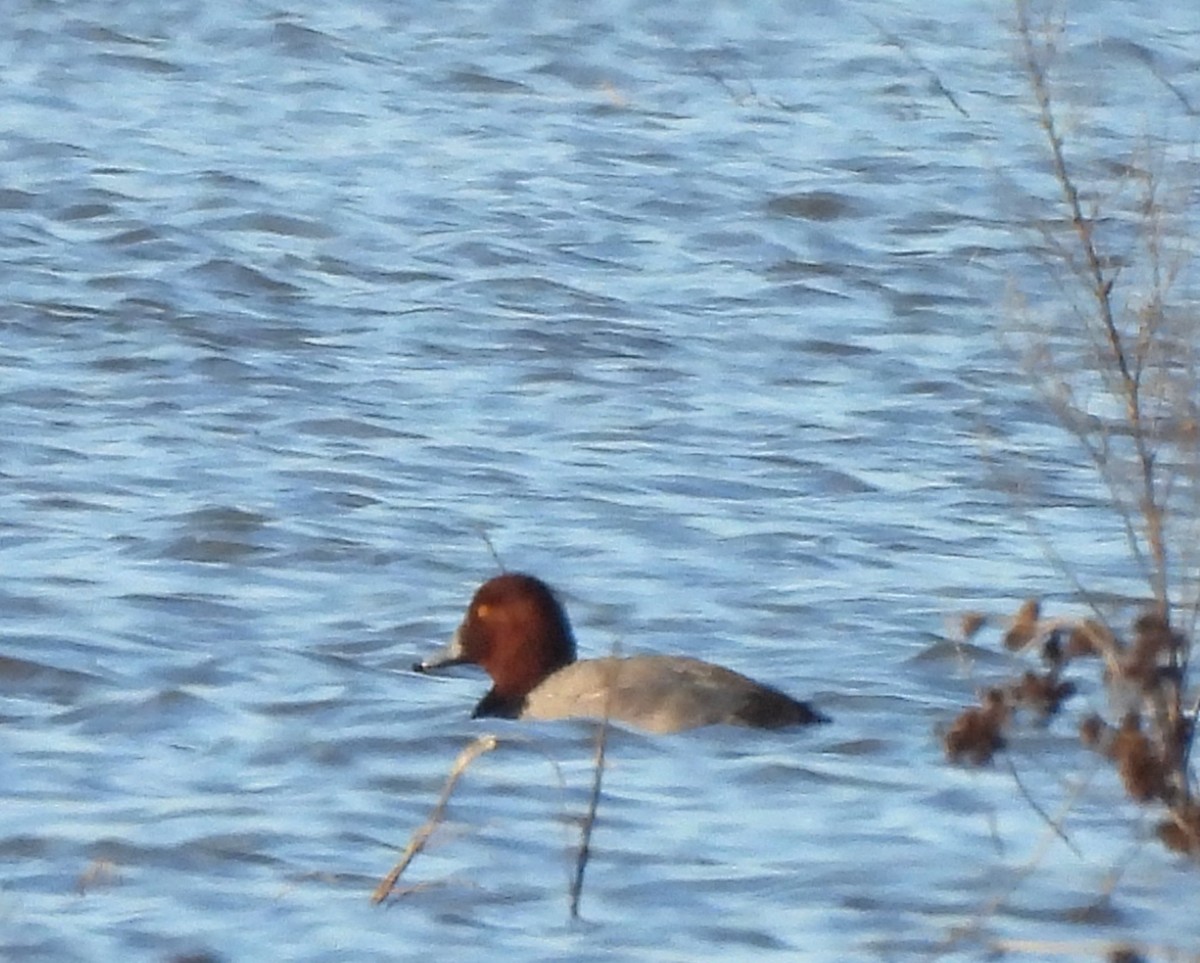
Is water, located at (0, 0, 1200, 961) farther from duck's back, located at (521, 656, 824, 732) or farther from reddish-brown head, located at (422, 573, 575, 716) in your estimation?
reddish-brown head, located at (422, 573, 575, 716)

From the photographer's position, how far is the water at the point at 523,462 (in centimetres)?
786

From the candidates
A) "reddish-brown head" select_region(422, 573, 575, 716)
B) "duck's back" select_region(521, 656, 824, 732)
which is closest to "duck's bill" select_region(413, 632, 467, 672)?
"reddish-brown head" select_region(422, 573, 575, 716)

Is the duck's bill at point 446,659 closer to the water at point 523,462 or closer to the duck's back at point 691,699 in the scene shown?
the water at point 523,462

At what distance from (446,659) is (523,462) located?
2.37 m

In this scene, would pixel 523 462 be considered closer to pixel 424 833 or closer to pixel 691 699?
pixel 691 699

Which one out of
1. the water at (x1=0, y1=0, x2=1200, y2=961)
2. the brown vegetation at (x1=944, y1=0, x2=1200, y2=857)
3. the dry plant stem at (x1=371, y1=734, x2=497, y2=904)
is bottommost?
the water at (x1=0, y1=0, x2=1200, y2=961)

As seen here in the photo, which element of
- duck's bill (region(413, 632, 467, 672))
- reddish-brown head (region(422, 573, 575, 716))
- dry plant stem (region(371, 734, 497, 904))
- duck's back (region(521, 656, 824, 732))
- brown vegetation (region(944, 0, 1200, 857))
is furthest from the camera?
duck's bill (region(413, 632, 467, 672))

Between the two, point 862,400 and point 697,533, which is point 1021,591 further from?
point 862,400

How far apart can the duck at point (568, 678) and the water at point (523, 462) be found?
0.37ft

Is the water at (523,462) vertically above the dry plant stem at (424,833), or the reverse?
the dry plant stem at (424,833)

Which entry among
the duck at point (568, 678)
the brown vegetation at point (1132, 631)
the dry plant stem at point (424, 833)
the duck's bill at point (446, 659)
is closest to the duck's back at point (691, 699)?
the duck at point (568, 678)

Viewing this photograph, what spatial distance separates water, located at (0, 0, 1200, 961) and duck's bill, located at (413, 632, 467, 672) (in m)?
0.10

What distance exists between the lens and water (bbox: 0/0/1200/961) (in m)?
7.86

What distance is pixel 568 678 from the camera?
10227 millimetres
